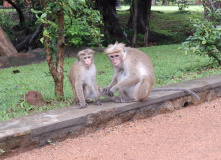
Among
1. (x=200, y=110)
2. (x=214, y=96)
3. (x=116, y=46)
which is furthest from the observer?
(x=214, y=96)

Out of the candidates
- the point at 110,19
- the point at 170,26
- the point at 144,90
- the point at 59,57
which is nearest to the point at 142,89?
the point at 144,90

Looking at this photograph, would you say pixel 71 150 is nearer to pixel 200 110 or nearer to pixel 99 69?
pixel 200 110

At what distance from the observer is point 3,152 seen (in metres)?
3.48

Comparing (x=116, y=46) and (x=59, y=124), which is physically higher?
(x=116, y=46)

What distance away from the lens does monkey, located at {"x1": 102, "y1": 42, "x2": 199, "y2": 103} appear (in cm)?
497

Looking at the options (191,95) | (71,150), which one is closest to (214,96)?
(191,95)

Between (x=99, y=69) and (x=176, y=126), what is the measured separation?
481 centimetres

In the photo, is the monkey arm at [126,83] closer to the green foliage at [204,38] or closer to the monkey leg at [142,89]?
the monkey leg at [142,89]

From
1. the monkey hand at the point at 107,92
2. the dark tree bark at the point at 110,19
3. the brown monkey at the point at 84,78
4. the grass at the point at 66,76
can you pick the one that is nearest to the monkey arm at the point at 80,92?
the brown monkey at the point at 84,78

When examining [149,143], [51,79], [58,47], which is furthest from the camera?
[51,79]

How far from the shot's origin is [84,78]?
501cm

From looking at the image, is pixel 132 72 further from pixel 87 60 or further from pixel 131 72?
pixel 87 60

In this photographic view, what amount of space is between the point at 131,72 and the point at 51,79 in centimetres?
366

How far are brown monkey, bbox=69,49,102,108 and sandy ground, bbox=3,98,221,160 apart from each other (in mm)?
733
